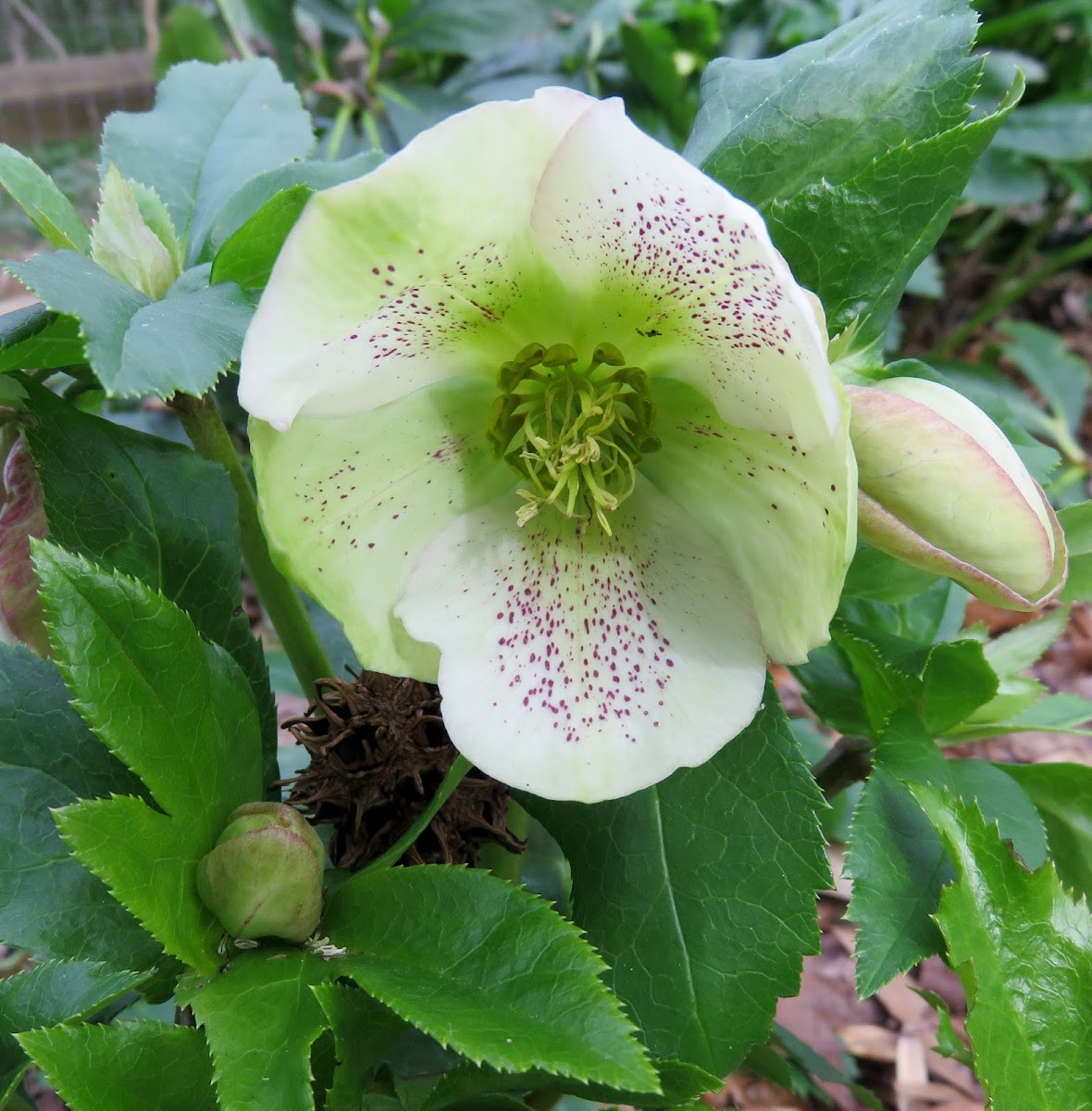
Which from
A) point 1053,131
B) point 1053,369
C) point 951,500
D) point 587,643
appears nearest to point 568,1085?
point 587,643

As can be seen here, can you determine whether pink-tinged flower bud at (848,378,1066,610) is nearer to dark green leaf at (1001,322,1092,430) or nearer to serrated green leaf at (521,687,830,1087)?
serrated green leaf at (521,687,830,1087)

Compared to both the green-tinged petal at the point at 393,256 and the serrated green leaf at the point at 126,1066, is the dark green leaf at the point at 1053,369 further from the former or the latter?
the serrated green leaf at the point at 126,1066

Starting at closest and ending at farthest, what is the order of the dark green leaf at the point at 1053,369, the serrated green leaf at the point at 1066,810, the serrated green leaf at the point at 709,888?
the serrated green leaf at the point at 709,888, the serrated green leaf at the point at 1066,810, the dark green leaf at the point at 1053,369

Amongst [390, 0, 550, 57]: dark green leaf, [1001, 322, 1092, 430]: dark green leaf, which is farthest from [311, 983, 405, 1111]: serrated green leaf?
[1001, 322, 1092, 430]: dark green leaf

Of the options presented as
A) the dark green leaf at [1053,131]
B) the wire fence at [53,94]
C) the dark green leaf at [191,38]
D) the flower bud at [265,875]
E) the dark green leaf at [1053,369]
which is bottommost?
the dark green leaf at [1053,369]

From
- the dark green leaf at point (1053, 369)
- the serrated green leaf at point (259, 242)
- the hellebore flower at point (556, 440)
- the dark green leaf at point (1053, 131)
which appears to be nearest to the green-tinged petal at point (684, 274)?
the hellebore flower at point (556, 440)

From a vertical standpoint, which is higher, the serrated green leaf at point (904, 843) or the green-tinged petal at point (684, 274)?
the green-tinged petal at point (684, 274)

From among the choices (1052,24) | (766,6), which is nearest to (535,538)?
(766,6)
